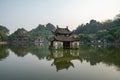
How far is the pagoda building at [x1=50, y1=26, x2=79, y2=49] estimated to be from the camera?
154 ft

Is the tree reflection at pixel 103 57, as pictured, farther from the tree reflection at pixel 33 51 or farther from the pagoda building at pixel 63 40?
the pagoda building at pixel 63 40

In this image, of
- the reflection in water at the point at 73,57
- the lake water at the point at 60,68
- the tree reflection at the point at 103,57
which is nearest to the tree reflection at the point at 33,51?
the reflection in water at the point at 73,57

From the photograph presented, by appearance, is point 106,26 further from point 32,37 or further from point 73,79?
point 73,79

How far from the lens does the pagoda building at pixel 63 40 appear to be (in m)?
46.8

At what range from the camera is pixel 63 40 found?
47.1m

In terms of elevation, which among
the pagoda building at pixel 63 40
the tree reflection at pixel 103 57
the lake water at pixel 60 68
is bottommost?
the lake water at pixel 60 68

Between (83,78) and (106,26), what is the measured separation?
4307 inches

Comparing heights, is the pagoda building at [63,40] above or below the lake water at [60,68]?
above

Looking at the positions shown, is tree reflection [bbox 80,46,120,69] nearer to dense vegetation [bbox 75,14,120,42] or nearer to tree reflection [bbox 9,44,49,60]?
tree reflection [bbox 9,44,49,60]

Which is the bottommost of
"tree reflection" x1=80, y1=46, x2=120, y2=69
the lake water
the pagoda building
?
the lake water

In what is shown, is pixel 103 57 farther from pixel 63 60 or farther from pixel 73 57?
pixel 63 60

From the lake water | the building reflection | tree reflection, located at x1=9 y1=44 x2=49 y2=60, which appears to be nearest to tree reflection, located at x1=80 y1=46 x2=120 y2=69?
the lake water

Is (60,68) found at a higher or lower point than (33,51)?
lower

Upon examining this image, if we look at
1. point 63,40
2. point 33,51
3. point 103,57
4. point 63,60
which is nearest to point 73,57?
point 63,60
